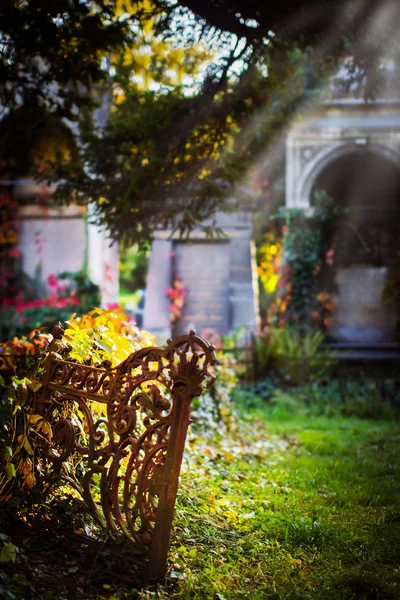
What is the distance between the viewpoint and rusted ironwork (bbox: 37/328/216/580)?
105 inches

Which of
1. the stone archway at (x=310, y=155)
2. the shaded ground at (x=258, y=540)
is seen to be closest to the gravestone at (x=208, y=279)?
the stone archway at (x=310, y=155)

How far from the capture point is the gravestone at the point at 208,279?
1152cm

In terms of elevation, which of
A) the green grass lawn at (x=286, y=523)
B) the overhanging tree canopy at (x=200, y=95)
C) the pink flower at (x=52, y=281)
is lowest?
the green grass lawn at (x=286, y=523)

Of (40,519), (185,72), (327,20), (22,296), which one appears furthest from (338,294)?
(40,519)

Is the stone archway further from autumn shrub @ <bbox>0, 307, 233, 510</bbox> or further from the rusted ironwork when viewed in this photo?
the rusted ironwork

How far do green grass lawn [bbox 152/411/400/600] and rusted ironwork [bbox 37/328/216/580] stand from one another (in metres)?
0.32

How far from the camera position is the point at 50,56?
4.28 m

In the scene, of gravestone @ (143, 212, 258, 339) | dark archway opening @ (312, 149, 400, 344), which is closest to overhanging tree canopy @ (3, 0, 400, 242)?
gravestone @ (143, 212, 258, 339)

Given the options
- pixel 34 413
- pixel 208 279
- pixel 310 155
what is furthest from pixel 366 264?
pixel 34 413

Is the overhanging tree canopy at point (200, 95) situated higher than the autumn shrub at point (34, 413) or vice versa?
the overhanging tree canopy at point (200, 95)

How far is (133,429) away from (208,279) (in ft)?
29.6

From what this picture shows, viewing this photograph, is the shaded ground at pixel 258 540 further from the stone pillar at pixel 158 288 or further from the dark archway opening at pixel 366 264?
the dark archway opening at pixel 366 264

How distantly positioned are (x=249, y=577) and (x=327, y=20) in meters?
4.50

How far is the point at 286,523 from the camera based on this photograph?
11.8 feet
